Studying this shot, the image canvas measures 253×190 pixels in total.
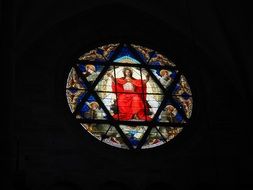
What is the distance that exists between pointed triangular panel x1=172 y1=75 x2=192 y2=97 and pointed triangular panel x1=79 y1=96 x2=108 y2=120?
57.2 inches

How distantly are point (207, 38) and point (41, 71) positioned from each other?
316 centimetres

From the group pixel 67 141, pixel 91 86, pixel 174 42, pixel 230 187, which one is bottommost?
pixel 230 187

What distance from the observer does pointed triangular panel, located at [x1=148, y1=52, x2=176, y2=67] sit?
41.9ft

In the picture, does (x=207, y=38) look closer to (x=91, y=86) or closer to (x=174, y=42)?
(x=174, y=42)

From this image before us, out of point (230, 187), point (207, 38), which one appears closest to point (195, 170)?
point (230, 187)

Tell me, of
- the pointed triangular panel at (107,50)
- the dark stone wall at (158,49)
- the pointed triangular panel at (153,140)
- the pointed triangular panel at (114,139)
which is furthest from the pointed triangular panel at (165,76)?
the pointed triangular panel at (114,139)

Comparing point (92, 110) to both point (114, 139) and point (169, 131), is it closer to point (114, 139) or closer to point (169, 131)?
point (114, 139)

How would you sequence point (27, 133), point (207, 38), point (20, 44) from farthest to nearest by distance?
point (207, 38)
point (20, 44)
point (27, 133)

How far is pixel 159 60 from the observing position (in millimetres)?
12797

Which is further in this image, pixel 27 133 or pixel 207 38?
pixel 207 38

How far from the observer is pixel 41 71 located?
38.9 feet

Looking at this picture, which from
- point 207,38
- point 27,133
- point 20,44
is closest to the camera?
point 27,133

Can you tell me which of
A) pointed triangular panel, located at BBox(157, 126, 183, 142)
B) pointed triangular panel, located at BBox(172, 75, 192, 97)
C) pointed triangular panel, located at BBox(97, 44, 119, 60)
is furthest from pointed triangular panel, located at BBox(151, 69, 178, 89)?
pointed triangular panel, located at BBox(157, 126, 183, 142)

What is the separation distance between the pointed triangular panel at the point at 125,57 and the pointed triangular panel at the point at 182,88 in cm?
87
